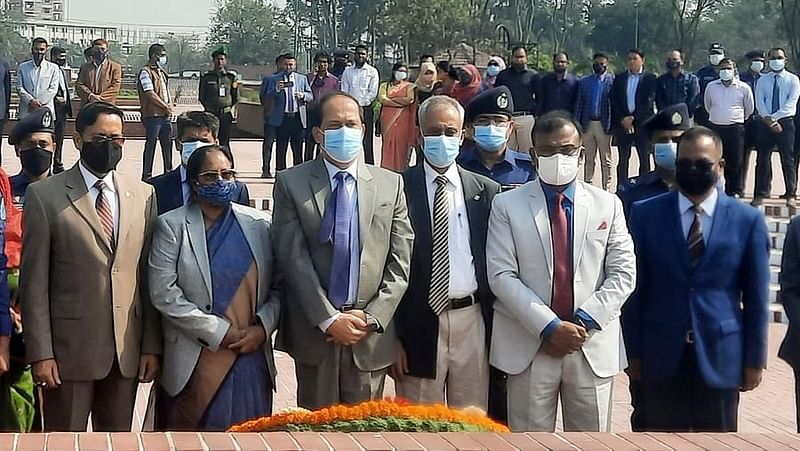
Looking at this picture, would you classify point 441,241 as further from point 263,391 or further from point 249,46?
point 249,46

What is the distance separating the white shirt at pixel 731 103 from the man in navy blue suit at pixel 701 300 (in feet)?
31.6

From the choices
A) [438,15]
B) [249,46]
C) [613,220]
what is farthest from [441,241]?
[249,46]

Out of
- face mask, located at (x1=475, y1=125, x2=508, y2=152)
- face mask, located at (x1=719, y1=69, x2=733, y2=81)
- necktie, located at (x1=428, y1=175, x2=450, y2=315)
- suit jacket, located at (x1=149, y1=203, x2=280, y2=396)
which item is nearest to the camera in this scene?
suit jacket, located at (x1=149, y1=203, x2=280, y2=396)

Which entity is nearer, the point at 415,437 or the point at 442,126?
the point at 415,437

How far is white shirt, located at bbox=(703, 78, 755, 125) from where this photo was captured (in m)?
14.7

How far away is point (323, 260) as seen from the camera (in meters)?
5.34

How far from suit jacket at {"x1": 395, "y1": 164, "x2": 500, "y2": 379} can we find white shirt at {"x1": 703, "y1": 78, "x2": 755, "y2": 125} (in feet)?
32.2

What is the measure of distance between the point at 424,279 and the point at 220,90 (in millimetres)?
11385

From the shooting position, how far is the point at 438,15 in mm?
50188

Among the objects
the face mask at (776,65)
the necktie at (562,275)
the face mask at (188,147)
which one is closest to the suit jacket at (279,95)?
the face mask at (776,65)

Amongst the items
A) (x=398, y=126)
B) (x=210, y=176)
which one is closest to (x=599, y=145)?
(x=398, y=126)

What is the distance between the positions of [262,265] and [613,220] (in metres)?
1.61

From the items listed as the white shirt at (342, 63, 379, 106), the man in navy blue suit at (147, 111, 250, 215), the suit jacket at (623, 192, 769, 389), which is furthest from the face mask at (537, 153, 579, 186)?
the white shirt at (342, 63, 379, 106)

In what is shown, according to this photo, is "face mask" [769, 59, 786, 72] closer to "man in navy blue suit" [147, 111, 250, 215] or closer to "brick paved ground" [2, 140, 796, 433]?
"brick paved ground" [2, 140, 796, 433]
